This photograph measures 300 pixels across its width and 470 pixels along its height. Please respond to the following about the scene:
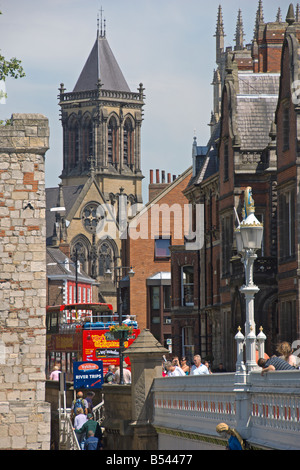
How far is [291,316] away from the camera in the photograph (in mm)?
38875

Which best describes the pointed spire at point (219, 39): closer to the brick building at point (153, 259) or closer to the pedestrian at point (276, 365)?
the brick building at point (153, 259)

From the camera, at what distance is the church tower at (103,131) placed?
166250 mm

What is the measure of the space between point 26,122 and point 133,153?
143m

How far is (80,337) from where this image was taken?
46.5 m

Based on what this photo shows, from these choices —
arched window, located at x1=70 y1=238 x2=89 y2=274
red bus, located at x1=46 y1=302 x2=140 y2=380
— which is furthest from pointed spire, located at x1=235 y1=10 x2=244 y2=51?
red bus, located at x1=46 y1=302 x2=140 y2=380

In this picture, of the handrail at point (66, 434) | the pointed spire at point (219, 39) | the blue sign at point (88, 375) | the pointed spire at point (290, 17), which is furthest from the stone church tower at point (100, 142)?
the handrail at point (66, 434)

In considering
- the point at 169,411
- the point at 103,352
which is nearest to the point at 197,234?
the point at 103,352

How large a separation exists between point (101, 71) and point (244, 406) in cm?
15212

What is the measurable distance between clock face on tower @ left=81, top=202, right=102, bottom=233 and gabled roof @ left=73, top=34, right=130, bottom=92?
57.8 feet

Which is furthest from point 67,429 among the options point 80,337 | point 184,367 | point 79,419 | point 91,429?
point 80,337

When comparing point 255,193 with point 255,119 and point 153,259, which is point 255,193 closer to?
point 255,119

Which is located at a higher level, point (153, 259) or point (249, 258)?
point (153, 259)

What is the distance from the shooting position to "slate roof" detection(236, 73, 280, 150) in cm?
4656
